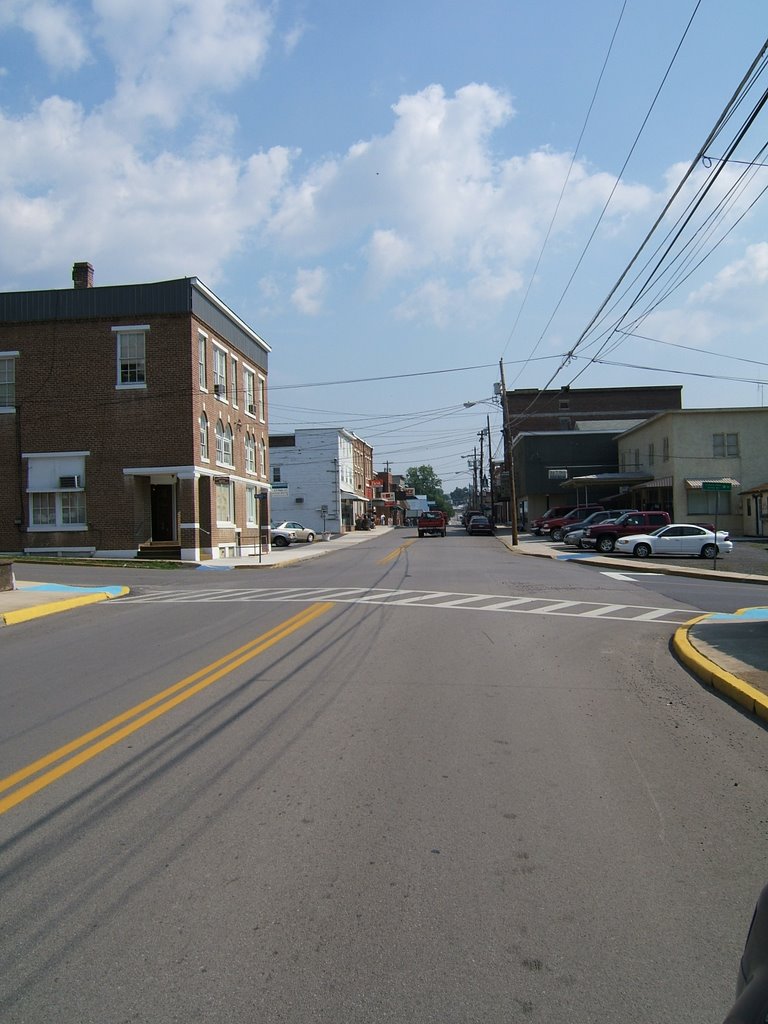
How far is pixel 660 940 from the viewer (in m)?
3.70

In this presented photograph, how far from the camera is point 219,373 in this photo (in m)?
37.0

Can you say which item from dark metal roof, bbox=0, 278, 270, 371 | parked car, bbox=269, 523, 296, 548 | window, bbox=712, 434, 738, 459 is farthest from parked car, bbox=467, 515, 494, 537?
dark metal roof, bbox=0, 278, 270, 371

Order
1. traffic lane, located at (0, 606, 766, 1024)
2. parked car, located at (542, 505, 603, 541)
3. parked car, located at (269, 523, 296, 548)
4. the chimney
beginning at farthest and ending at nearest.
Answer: parked car, located at (269, 523, 296, 548) → parked car, located at (542, 505, 603, 541) → the chimney → traffic lane, located at (0, 606, 766, 1024)

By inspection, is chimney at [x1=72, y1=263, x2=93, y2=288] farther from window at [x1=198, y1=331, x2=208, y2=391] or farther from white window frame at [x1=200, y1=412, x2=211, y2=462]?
white window frame at [x1=200, y1=412, x2=211, y2=462]

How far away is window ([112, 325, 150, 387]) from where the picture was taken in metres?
33.3

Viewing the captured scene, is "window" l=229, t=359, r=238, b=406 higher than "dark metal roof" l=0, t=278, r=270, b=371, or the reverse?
"dark metal roof" l=0, t=278, r=270, b=371

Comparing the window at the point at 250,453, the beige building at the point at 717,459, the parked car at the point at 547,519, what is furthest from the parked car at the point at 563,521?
the window at the point at 250,453

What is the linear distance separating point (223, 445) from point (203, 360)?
14.5 feet

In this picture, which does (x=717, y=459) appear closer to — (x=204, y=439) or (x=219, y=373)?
(x=219, y=373)

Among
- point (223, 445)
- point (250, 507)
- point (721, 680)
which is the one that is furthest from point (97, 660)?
point (250, 507)

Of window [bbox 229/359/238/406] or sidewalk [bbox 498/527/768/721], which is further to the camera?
window [bbox 229/359/238/406]

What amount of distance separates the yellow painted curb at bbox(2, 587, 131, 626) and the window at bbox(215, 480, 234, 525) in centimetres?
1546

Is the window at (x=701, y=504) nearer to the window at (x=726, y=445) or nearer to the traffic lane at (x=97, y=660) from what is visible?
the window at (x=726, y=445)

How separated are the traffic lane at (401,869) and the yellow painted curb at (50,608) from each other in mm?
8940
